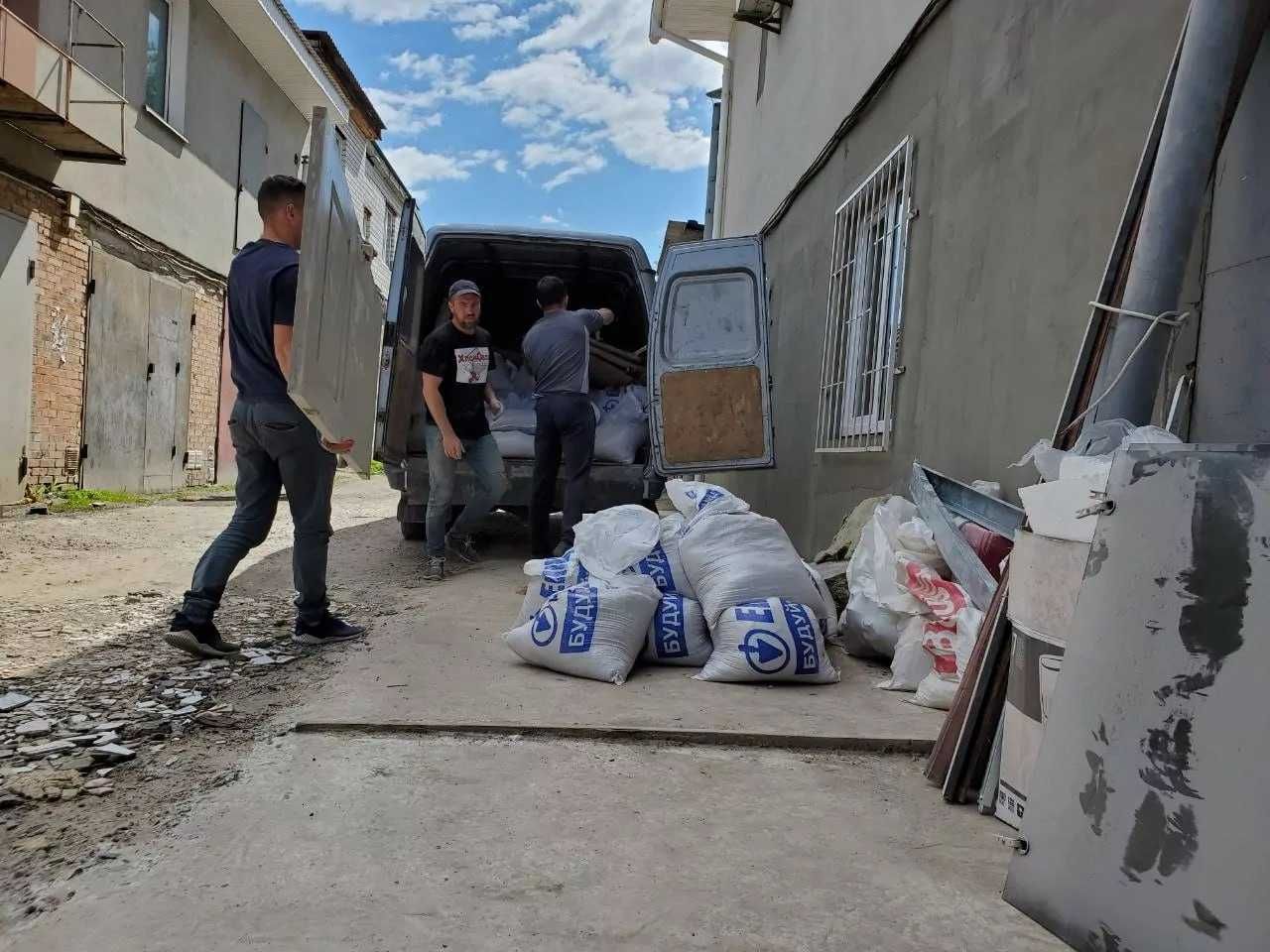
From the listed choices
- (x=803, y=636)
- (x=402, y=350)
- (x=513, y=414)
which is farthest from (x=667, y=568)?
(x=513, y=414)

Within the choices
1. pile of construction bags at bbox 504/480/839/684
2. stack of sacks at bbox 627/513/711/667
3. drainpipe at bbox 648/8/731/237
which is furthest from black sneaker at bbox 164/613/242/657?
drainpipe at bbox 648/8/731/237

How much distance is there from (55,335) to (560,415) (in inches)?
250

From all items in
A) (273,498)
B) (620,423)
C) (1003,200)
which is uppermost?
(1003,200)

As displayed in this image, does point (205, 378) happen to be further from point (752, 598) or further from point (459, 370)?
point (752, 598)

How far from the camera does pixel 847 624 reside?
3.32 metres

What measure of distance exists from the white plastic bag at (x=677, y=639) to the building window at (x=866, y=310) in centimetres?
165

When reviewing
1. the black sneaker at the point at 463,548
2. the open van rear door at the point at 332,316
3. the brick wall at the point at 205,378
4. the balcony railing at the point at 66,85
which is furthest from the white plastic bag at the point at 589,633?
the brick wall at the point at 205,378

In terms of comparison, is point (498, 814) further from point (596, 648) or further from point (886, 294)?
point (886, 294)

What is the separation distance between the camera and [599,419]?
6215 millimetres

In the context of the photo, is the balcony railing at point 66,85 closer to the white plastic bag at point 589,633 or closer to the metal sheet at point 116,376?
the metal sheet at point 116,376

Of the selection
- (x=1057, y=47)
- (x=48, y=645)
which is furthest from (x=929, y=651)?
(x=48, y=645)

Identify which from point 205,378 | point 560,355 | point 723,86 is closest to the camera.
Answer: point 560,355

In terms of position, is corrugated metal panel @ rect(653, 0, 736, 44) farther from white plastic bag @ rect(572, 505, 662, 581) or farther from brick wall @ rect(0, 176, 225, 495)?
white plastic bag @ rect(572, 505, 662, 581)

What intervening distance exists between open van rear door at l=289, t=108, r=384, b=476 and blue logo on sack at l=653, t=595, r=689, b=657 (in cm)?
127
